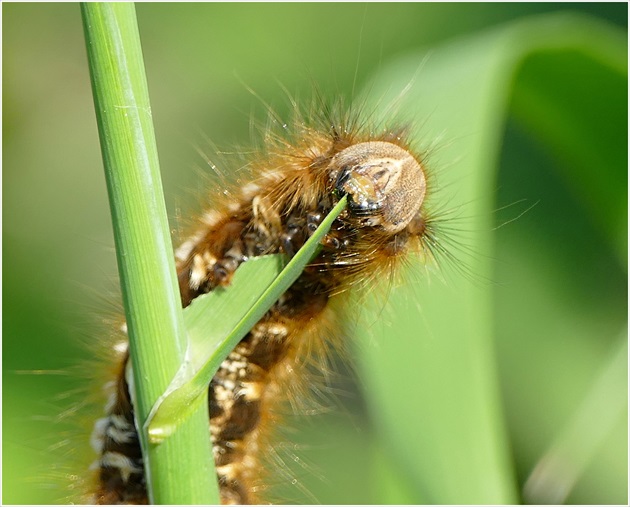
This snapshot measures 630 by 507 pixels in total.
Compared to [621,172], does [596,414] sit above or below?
below

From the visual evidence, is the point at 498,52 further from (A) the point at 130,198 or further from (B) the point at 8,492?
(B) the point at 8,492

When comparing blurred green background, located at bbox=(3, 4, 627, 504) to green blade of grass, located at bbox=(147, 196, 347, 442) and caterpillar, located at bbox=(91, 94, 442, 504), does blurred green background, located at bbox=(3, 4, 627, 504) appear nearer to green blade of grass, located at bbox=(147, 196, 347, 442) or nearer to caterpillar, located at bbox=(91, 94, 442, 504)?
caterpillar, located at bbox=(91, 94, 442, 504)

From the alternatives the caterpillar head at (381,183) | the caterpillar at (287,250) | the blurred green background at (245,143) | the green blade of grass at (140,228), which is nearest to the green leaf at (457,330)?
the blurred green background at (245,143)

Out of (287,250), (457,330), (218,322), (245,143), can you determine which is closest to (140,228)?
(218,322)

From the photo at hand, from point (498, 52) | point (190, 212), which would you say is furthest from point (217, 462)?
point (498, 52)

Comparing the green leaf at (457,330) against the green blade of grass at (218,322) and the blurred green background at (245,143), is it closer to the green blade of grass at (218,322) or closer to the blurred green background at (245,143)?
the blurred green background at (245,143)

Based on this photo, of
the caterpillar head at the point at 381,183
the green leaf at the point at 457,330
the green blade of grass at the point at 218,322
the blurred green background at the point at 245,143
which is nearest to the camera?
the green blade of grass at the point at 218,322
